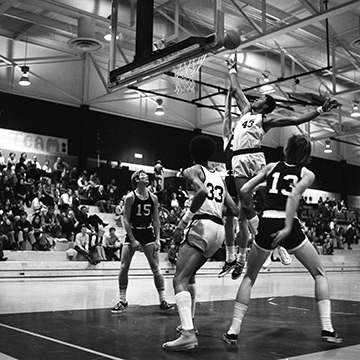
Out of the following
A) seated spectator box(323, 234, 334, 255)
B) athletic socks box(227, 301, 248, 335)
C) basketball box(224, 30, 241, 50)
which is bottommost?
athletic socks box(227, 301, 248, 335)

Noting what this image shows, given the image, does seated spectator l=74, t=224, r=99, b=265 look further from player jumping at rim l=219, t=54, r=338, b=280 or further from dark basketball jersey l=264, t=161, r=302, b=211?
dark basketball jersey l=264, t=161, r=302, b=211

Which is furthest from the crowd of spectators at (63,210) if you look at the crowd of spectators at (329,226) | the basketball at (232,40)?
the basketball at (232,40)

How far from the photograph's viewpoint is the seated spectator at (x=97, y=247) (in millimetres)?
16533

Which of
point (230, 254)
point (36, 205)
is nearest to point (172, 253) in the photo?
point (36, 205)

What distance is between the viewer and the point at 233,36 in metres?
7.35

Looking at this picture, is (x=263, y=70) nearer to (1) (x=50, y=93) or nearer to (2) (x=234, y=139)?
(1) (x=50, y=93)

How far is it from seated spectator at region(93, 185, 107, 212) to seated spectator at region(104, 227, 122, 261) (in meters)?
4.50

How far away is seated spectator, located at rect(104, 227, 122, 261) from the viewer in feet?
57.5

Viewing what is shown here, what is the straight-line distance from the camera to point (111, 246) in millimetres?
17844

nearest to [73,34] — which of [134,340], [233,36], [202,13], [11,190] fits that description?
[11,190]

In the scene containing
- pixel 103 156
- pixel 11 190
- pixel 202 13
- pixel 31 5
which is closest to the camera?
pixel 202 13

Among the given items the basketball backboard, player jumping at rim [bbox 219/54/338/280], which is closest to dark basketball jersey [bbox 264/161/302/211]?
player jumping at rim [bbox 219/54/338/280]

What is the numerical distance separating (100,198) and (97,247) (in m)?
6.21

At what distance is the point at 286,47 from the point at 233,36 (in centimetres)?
1691
